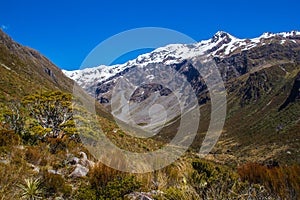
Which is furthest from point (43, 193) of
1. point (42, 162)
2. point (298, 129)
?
point (298, 129)

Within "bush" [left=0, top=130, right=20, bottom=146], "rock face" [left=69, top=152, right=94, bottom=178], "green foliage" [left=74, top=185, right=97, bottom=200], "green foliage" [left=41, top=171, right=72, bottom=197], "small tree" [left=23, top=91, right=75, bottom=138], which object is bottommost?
"green foliage" [left=74, top=185, right=97, bottom=200]

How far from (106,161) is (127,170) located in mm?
703

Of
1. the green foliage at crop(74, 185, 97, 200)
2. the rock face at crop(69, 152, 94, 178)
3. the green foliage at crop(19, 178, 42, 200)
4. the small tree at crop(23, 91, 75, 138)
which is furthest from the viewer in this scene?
the small tree at crop(23, 91, 75, 138)

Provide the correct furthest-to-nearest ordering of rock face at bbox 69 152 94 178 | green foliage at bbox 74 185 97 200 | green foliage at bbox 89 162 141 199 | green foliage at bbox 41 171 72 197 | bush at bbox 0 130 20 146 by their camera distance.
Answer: bush at bbox 0 130 20 146 < rock face at bbox 69 152 94 178 < green foliage at bbox 41 171 72 197 < green foliage at bbox 89 162 141 199 < green foliage at bbox 74 185 97 200

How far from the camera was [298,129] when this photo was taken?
490ft

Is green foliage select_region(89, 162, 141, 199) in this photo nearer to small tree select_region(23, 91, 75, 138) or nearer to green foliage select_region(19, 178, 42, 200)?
green foliage select_region(19, 178, 42, 200)

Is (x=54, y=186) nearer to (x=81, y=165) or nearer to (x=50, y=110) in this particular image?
(x=81, y=165)

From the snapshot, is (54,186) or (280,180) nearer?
(280,180)

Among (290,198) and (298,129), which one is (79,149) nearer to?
(290,198)

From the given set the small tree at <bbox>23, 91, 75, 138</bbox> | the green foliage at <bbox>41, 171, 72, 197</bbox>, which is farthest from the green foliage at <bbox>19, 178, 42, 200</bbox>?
the small tree at <bbox>23, 91, 75, 138</bbox>

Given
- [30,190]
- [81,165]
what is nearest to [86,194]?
[30,190]

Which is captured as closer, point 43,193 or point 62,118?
point 43,193

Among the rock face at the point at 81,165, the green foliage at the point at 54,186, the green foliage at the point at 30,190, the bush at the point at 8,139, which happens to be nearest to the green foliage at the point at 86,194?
the green foliage at the point at 54,186

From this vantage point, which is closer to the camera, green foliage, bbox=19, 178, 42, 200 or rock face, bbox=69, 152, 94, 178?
green foliage, bbox=19, 178, 42, 200
